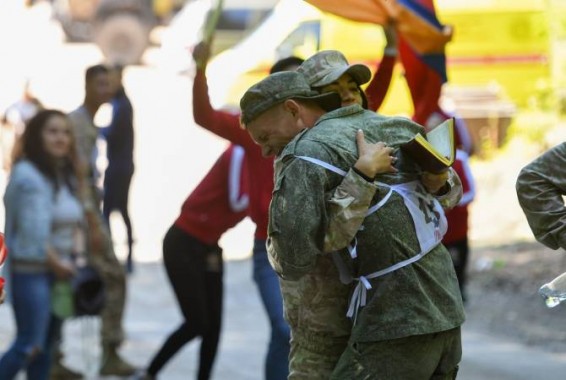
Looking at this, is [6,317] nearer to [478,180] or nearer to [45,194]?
[45,194]

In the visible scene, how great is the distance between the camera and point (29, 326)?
7.15 metres

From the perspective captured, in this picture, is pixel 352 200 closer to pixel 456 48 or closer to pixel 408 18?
pixel 408 18

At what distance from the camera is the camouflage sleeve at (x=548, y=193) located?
15.5 ft

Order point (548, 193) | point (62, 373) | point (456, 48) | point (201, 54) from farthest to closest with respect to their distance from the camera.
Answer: point (456, 48) < point (62, 373) < point (201, 54) < point (548, 193)

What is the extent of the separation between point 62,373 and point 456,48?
11326mm

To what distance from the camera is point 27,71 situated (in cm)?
2697

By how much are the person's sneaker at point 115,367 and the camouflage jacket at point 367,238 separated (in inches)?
176

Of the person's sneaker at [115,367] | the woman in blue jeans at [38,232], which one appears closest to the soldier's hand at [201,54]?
the woman in blue jeans at [38,232]

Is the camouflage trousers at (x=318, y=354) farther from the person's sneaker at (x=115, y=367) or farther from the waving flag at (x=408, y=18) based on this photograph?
the person's sneaker at (x=115, y=367)

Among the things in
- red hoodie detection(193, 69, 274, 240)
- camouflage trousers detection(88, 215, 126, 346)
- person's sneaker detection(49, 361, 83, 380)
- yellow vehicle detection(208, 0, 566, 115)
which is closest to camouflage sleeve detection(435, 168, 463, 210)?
red hoodie detection(193, 69, 274, 240)

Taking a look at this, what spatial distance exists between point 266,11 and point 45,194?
13.3 m

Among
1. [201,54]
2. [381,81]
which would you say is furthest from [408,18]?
[201,54]

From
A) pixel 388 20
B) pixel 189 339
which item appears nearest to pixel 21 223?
pixel 189 339

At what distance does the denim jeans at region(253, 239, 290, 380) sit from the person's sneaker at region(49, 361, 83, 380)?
7.12 ft
